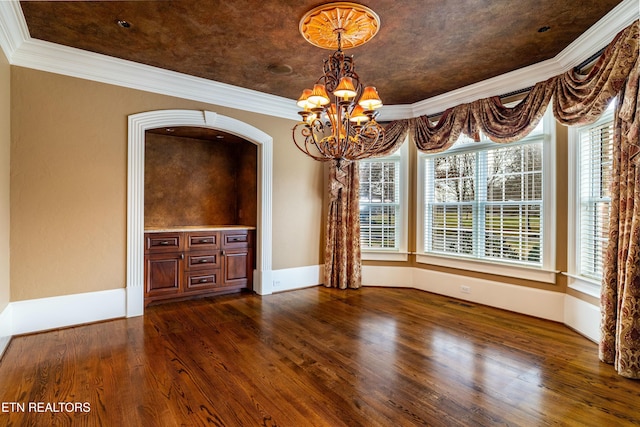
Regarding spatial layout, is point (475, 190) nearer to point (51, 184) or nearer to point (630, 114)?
point (630, 114)

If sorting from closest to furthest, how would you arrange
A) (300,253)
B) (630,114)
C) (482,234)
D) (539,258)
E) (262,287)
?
(630,114)
(539,258)
(482,234)
(262,287)
(300,253)

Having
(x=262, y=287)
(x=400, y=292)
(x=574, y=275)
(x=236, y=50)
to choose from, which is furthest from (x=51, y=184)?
(x=574, y=275)

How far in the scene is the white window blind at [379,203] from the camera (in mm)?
5320

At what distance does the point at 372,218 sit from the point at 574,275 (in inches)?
109

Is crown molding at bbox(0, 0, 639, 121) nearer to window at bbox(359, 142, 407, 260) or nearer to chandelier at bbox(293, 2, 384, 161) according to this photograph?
window at bbox(359, 142, 407, 260)

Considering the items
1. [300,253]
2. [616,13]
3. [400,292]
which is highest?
[616,13]

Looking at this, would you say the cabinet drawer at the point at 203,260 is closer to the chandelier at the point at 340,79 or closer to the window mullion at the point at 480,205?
the chandelier at the point at 340,79

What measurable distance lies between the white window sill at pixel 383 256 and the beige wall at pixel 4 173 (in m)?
4.32

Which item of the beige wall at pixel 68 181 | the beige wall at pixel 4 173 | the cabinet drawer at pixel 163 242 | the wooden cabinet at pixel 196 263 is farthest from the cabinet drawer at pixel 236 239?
the beige wall at pixel 4 173

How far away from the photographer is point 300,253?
17.2 feet

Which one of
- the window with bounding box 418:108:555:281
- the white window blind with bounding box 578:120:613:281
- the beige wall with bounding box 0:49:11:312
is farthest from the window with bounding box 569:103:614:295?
the beige wall with bounding box 0:49:11:312

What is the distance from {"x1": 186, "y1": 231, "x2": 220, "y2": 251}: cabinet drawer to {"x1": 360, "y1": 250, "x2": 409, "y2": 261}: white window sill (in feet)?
7.65

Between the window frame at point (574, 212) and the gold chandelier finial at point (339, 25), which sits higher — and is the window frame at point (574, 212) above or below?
below

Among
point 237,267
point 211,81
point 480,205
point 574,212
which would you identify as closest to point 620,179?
point 574,212
